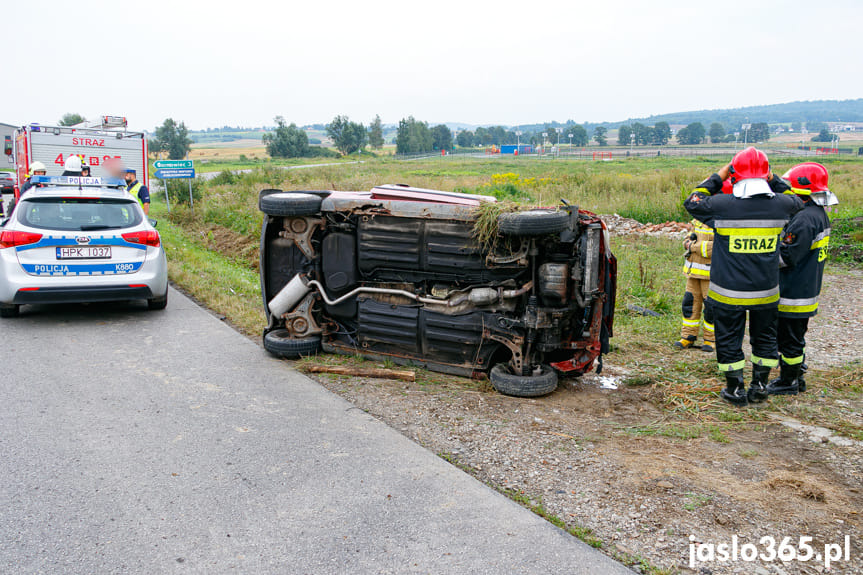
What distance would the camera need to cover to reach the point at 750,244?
526cm

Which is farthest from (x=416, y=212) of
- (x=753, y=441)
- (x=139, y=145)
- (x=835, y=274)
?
(x=139, y=145)

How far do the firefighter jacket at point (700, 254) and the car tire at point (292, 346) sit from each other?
444 centimetres

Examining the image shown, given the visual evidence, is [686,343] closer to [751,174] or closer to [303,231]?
[751,174]

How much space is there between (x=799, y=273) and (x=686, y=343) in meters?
1.83

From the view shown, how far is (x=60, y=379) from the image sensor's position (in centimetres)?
575

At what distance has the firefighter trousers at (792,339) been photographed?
18.4ft

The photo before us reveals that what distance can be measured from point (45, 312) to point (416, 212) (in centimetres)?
567

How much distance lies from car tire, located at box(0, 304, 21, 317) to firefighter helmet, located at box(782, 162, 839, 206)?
29.4 ft

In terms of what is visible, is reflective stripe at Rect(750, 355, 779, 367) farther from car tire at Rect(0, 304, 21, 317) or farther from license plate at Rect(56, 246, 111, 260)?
car tire at Rect(0, 304, 21, 317)

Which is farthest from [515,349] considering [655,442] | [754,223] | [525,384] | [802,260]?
[802,260]

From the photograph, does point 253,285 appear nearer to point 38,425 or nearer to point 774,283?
point 38,425

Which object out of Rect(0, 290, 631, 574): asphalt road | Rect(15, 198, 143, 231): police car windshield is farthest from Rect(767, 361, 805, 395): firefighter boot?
Rect(15, 198, 143, 231): police car windshield

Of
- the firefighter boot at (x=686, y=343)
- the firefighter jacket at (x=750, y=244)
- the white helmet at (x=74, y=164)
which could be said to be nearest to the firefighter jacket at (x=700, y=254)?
the firefighter boot at (x=686, y=343)

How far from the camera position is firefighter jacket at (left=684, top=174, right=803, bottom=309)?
5.25 meters
